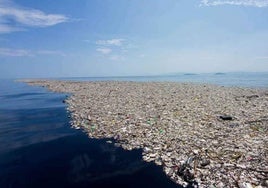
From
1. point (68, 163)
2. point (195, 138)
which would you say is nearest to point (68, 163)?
point (68, 163)

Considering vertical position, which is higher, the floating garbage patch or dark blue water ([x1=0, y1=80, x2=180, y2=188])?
the floating garbage patch

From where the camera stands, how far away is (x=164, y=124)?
48.2 ft

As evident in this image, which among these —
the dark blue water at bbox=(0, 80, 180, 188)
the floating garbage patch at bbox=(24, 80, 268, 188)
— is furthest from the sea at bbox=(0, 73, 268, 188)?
the floating garbage patch at bbox=(24, 80, 268, 188)

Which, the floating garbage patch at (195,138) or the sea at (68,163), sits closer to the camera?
the floating garbage patch at (195,138)

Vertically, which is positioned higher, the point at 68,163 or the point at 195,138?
the point at 195,138

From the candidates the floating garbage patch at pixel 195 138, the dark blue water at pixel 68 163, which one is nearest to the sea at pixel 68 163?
the dark blue water at pixel 68 163

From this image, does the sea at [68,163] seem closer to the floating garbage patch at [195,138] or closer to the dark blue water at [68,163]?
the dark blue water at [68,163]

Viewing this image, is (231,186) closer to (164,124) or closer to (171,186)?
(171,186)

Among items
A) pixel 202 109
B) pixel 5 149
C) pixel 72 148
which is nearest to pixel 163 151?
pixel 72 148

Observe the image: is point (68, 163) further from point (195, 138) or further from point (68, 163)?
point (195, 138)

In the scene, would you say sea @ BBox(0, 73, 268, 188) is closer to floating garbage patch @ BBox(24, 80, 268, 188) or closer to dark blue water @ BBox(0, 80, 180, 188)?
dark blue water @ BBox(0, 80, 180, 188)

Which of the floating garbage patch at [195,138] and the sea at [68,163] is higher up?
the floating garbage patch at [195,138]

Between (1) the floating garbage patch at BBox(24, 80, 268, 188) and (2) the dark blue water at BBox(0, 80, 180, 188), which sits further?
(2) the dark blue water at BBox(0, 80, 180, 188)

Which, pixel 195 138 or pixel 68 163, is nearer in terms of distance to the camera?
pixel 68 163
